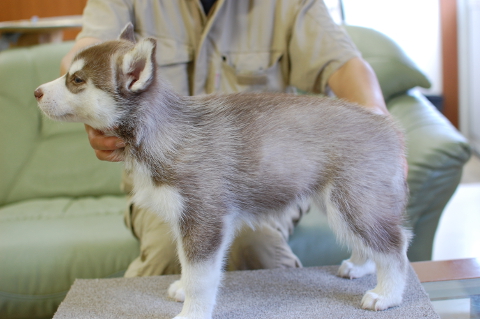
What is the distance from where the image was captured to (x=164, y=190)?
3.35ft

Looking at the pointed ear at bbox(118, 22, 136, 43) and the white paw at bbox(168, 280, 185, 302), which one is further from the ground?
the pointed ear at bbox(118, 22, 136, 43)

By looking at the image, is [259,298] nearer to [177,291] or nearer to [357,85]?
[177,291]

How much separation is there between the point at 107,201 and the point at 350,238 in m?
1.49

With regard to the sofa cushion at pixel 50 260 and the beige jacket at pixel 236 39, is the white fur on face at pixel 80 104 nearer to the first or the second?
the beige jacket at pixel 236 39

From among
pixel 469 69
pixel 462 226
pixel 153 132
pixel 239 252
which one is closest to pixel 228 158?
pixel 153 132

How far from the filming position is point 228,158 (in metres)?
1.05

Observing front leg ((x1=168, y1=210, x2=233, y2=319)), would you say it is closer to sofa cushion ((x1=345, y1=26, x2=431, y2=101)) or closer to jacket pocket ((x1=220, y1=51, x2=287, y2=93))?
jacket pocket ((x1=220, y1=51, x2=287, y2=93))

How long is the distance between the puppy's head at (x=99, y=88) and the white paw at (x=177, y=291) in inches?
18.6

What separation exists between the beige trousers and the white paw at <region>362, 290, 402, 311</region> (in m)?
0.45

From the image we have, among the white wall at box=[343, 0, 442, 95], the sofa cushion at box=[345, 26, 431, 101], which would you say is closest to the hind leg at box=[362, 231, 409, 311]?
the sofa cushion at box=[345, 26, 431, 101]

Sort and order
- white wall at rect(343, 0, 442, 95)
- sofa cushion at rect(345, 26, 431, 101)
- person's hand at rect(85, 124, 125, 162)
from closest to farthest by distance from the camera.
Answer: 1. person's hand at rect(85, 124, 125, 162)
2. sofa cushion at rect(345, 26, 431, 101)
3. white wall at rect(343, 0, 442, 95)

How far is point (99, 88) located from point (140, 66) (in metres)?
0.10

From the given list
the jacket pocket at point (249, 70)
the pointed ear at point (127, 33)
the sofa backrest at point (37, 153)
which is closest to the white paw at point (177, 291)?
the pointed ear at point (127, 33)

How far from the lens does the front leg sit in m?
1.02
